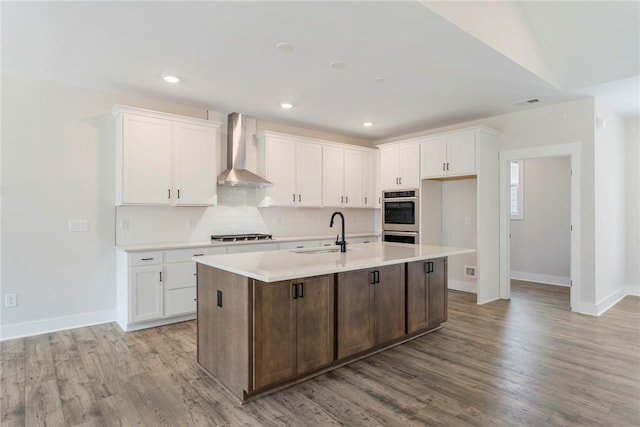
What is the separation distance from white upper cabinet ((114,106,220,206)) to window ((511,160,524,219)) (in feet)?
17.4

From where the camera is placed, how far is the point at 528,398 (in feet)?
7.82

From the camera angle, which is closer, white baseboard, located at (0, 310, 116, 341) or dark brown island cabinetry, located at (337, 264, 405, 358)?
dark brown island cabinetry, located at (337, 264, 405, 358)

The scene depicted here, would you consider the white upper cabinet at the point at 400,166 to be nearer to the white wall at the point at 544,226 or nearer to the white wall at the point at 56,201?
the white wall at the point at 544,226

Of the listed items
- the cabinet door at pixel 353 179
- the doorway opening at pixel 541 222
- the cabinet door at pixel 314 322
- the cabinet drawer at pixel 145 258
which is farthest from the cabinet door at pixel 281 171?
the doorway opening at pixel 541 222

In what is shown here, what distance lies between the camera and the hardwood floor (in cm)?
218

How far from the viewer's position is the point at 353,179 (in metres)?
6.16

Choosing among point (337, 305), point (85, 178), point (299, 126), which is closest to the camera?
point (337, 305)

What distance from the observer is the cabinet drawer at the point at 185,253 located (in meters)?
4.00

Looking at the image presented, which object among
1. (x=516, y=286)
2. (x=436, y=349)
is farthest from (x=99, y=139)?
(x=516, y=286)

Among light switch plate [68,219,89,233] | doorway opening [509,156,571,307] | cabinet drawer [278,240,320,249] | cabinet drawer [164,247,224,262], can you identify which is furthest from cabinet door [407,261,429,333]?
light switch plate [68,219,89,233]

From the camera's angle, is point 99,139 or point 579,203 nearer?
point 99,139

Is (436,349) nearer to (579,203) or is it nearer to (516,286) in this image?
(579,203)

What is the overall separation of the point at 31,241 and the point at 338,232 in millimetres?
4227

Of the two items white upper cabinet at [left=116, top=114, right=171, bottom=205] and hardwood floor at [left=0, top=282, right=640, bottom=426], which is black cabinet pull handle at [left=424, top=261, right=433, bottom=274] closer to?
hardwood floor at [left=0, top=282, right=640, bottom=426]
